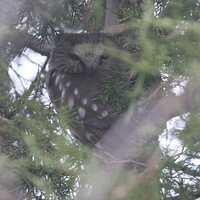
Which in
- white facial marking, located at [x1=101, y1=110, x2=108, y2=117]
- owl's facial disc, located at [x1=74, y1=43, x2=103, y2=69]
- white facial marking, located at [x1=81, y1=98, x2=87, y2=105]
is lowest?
white facial marking, located at [x1=101, y1=110, x2=108, y2=117]

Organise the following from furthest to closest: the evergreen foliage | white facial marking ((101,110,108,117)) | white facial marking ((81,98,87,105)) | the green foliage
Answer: white facial marking ((81,98,87,105)) → white facial marking ((101,110,108,117)) → the green foliage → the evergreen foliage

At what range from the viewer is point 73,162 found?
204cm

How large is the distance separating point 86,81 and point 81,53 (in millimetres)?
173

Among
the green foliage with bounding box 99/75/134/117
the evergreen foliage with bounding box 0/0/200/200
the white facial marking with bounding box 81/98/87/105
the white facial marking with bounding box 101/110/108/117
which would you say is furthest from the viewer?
the white facial marking with bounding box 81/98/87/105

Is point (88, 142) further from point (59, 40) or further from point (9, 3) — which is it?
point (9, 3)

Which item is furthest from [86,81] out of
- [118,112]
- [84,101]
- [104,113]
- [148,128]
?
[148,128]

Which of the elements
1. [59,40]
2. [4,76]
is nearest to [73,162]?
[4,76]

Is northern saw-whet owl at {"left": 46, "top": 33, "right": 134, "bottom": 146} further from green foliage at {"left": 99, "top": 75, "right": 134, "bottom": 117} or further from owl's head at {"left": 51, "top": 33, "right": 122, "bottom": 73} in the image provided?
green foliage at {"left": 99, "top": 75, "right": 134, "bottom": 117}

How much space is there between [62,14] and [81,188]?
1183mm

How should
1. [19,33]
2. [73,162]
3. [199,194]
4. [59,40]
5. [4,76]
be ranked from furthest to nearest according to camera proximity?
[59,40] → [19,33] → [4,76] → [199,194] → [73,162]

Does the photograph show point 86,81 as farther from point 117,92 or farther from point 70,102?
point 117,92

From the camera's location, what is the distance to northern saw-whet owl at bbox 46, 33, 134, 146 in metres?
3.08

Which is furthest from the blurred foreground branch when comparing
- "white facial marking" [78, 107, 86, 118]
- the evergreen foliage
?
"white facial marking" [78, 107, 86, 118]

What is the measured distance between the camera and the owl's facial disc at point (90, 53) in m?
A: 3.14
